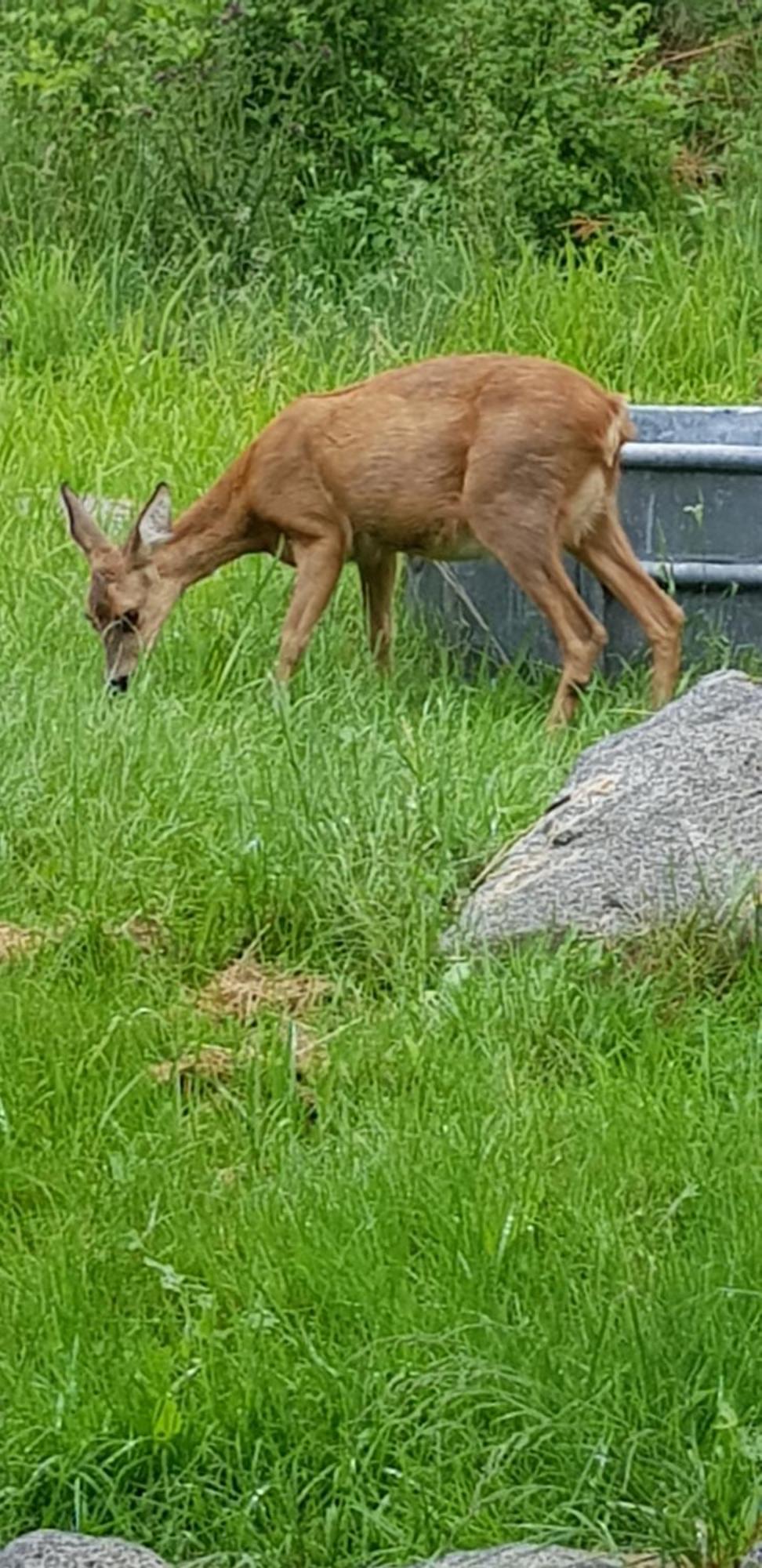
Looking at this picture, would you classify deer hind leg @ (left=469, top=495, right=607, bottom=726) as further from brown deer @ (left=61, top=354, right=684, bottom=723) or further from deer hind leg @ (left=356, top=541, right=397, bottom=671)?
deer hind leg @ (left=356, top=541, right=397, bottom=671)

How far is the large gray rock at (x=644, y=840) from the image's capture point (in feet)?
17.9

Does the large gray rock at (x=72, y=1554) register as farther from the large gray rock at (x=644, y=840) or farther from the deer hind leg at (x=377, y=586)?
the deer hind leg at (x=377, y=586)

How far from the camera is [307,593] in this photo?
827cm

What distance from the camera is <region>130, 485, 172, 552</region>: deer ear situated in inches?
329

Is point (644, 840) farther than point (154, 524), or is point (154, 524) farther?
point (154, 524)

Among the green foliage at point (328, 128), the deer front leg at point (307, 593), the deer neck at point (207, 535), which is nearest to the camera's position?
the deer front leg at point (307, 593)

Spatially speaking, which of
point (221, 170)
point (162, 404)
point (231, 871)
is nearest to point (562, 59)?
point (221, 170)

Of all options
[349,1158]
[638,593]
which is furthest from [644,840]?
[638,593]

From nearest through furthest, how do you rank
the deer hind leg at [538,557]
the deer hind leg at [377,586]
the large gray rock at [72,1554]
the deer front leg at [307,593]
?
the large gray rock at [72,1554] < the deer hind leg at [538,557] < the deer front leg at [307,593] < the deer hind leg at [377,586]

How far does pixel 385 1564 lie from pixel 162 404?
24.1 feet

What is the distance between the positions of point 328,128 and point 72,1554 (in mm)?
9764

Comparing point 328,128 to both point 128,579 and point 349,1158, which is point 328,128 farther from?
point 349,1158

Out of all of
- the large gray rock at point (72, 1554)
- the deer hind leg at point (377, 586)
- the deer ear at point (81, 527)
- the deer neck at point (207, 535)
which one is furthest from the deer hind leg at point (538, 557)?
the large gray rock at point (72, 1554)

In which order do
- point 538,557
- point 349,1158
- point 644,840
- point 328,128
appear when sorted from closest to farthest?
point 349,1158 < point 644,840 < point 538,557 < point 328,128
